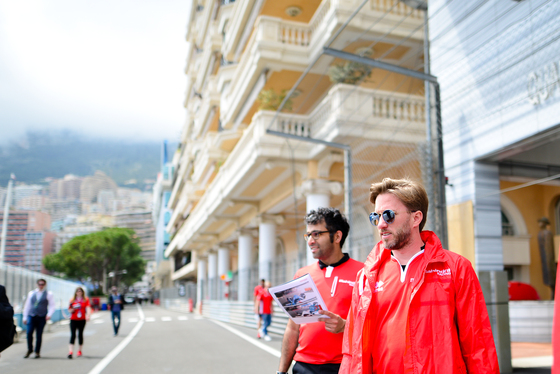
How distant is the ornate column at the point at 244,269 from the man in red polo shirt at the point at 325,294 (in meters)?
19.1

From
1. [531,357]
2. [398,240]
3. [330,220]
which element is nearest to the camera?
[398,240]

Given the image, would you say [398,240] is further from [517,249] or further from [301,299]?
[517,249]

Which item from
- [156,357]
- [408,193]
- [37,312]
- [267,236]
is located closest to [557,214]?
[156,357]

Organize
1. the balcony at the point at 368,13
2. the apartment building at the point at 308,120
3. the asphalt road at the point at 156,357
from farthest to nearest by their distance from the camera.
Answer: the balcony at the point at 368,13 → the apartment building at the point at 308,120 → the asphalt road at the point at 156,357

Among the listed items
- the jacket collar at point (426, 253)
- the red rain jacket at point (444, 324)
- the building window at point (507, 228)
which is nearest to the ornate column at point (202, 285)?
the building window at point (507, 228)

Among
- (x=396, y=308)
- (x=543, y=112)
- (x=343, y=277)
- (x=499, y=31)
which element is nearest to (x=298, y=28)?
(x=499, y=31)

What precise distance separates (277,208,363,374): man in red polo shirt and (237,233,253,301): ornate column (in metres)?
19.1

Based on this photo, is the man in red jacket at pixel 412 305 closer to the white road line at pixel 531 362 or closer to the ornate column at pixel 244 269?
the white road line at pixel 531 362

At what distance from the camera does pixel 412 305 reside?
8.23 ft

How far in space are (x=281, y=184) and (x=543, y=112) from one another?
43.4 feet

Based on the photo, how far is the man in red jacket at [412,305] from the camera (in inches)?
94.6

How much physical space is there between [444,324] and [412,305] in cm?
16

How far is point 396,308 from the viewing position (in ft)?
8.52

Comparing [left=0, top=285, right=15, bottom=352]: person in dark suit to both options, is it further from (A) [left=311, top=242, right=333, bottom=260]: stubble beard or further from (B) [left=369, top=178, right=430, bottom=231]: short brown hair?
(B) [left=369, top=178, right=430, bottom=231]: short brown hair
